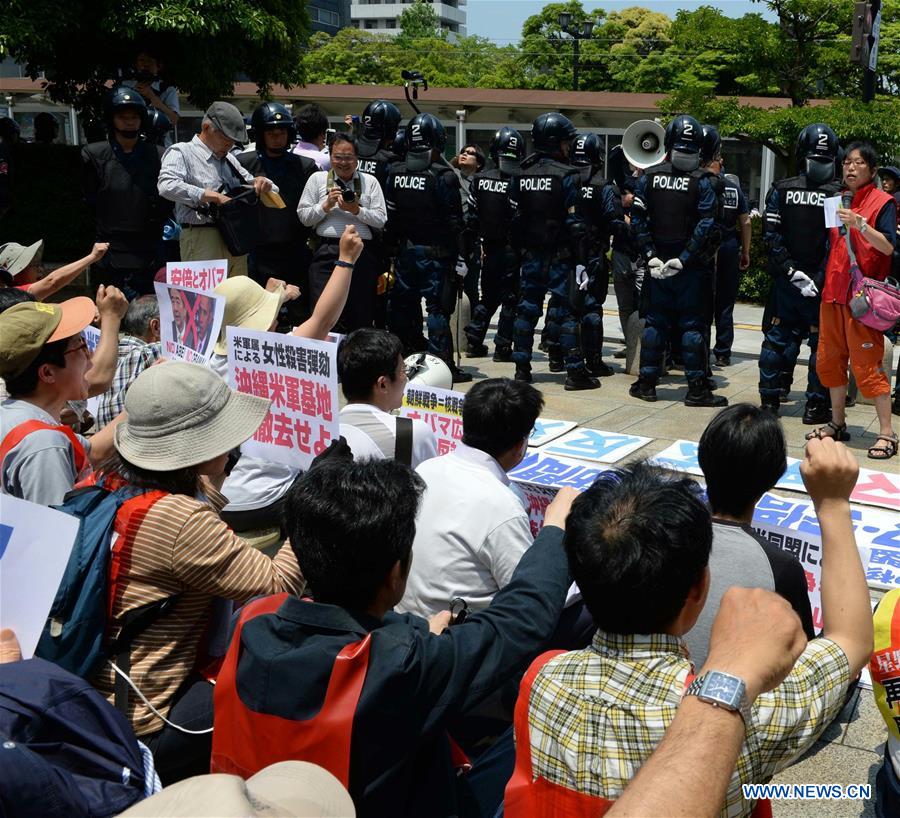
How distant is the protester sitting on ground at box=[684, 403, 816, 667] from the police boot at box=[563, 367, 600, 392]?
18.6 ft

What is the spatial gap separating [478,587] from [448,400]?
5.27 ft

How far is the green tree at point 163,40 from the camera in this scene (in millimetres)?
11836

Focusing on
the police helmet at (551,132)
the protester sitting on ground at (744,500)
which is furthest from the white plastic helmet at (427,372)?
the police helmet at (551,132)

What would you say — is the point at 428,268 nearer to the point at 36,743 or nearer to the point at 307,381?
the point at 307,381

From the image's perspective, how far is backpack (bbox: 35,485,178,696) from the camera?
7.80 ft

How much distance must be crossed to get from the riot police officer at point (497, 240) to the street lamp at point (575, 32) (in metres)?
25.3

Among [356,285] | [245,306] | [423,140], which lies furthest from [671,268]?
[245,306]

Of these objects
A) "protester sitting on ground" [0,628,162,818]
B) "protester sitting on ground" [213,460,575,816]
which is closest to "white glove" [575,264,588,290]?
"protester sitting on ground" [213,460,575,816]

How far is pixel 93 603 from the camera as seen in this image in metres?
2.39

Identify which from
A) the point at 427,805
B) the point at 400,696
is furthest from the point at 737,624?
the point at 427,805

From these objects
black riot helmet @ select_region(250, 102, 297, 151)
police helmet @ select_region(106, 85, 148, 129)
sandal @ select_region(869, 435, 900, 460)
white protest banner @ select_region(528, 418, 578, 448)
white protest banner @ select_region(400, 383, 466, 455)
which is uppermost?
police helmet @ select_region(106, 85, 148, 129)

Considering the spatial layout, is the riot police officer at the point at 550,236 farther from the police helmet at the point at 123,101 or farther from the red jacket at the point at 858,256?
the police helmet at the point at 123,101

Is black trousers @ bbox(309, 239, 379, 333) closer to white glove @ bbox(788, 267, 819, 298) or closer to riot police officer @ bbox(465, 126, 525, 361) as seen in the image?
riot police officer @ bbox(465, 126, 525, 361)

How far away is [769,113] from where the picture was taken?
46.4 ft
